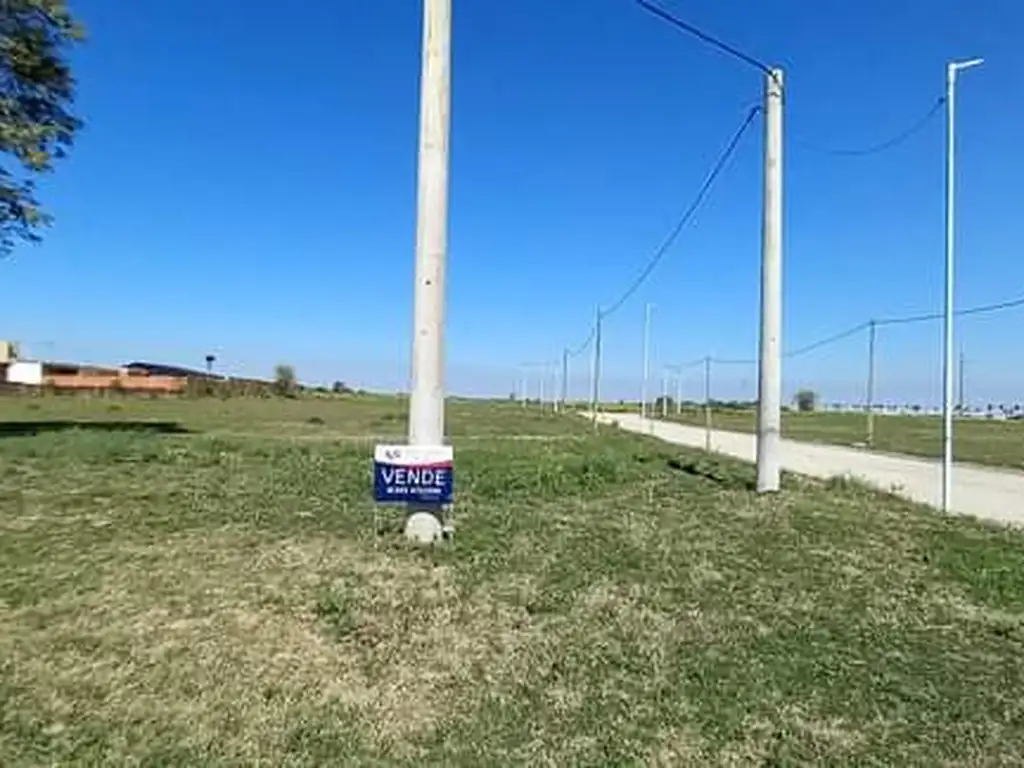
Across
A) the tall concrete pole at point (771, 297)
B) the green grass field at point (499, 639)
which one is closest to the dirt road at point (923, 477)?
the tall concrete pole at point (771, 297)

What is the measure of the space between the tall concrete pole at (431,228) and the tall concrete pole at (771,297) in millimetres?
6289

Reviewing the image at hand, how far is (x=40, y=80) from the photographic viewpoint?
21.7 meters

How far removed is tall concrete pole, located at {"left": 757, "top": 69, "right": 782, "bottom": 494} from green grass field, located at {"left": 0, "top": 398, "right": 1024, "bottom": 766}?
9.87 ft

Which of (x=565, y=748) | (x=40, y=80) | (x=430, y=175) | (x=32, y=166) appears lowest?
(x=565, y=748)

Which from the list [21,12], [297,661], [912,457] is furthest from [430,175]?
[912,457]

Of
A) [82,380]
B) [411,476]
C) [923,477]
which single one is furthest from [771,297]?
[82,380]

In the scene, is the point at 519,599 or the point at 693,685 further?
the point at 519,599

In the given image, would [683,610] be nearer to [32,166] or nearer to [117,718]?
[117,718]

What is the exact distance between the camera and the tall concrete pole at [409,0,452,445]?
9.07 m

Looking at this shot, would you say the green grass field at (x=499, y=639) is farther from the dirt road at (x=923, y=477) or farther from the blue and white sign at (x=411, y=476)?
the dirt road at (x=923, y=477)

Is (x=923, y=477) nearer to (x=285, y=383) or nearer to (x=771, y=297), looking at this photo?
(x=771, y=297)

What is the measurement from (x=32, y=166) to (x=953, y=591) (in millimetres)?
19136

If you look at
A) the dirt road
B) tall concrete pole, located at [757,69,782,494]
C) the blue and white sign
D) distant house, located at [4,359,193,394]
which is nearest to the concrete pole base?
the blue and white sign

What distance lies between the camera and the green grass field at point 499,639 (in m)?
4.47
